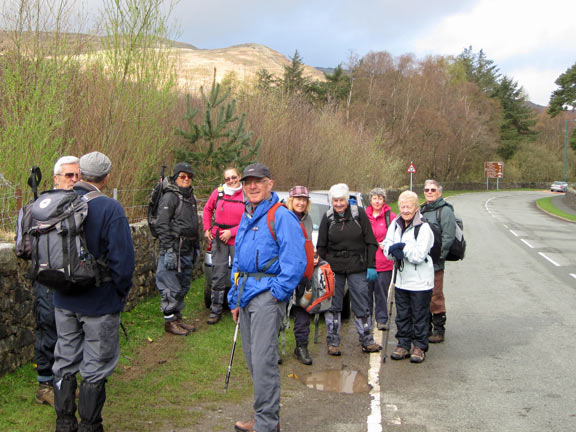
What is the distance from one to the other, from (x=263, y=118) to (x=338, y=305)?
1444 centimetres

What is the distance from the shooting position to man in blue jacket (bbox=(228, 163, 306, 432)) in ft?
14.9

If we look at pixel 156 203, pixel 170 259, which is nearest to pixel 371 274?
pixel 170 259

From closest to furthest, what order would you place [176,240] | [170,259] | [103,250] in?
[103,250] < [170,259] < [176,240]

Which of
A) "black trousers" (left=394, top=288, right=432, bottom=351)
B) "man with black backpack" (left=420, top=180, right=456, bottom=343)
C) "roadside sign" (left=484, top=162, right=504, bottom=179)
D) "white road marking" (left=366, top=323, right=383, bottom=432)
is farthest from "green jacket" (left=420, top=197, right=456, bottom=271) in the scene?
"roadside sign" (left=484, top=162, right=504, bottom=179)

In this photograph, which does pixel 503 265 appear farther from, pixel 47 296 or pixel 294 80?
pixel 294 80

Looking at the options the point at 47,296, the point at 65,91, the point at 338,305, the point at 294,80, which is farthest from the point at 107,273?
the point at 294,80

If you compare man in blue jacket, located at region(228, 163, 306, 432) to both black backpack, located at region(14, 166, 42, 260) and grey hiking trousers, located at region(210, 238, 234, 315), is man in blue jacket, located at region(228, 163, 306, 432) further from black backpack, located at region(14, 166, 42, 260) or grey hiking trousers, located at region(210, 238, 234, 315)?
grey hiking trousers, located at region(210, 238, 234, 315)

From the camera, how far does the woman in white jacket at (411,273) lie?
693cm

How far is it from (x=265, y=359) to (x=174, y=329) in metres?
3.44

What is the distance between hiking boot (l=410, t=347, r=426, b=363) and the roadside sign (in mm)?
83266

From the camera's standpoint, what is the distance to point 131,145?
1081cm

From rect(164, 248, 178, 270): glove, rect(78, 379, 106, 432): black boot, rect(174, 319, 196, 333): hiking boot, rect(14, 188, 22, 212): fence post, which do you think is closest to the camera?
rect(78, 379, 106, 432): black boot

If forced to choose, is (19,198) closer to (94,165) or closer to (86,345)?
(94,165)

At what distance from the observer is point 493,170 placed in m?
86.8
